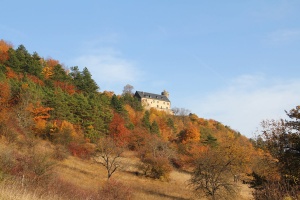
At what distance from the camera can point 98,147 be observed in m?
41.8

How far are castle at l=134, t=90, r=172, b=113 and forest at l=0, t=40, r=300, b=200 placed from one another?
43.6 metres

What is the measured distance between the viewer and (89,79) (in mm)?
70875

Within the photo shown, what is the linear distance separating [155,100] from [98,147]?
91.6 m

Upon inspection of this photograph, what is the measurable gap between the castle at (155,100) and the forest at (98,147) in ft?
143

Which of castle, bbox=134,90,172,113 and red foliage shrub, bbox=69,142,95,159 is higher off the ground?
castle, bbox=134,90,172,113

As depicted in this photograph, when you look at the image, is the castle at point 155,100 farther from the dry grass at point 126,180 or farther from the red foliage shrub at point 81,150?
the dry grass at point 126,180

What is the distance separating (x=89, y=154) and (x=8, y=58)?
30064 mm

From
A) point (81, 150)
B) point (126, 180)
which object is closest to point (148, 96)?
point (81, 150)

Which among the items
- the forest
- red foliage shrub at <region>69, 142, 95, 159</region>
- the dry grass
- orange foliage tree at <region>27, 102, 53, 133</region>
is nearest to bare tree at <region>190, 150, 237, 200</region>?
the forest

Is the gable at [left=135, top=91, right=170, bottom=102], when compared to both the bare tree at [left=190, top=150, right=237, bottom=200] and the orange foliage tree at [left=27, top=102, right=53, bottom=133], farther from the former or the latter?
the bare tree at [left=190, top=150, right=237, bottom=200]

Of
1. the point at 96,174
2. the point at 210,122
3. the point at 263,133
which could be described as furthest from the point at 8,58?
the point at 210,122

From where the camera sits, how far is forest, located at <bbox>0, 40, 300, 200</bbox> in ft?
64.3

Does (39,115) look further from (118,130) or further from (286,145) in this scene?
(286,145)

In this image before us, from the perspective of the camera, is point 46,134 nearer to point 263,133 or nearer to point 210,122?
point 263,133
